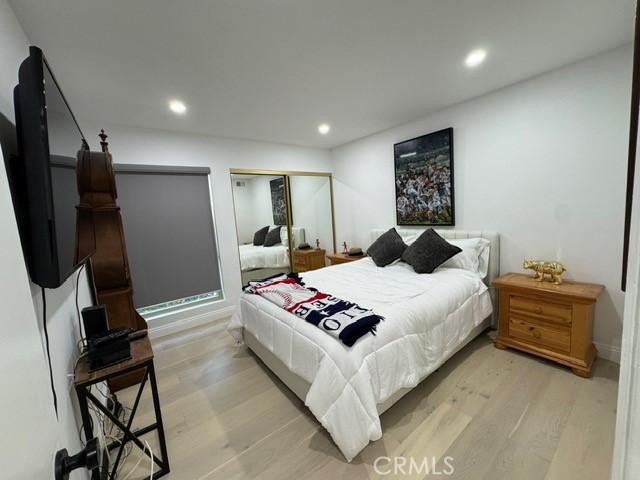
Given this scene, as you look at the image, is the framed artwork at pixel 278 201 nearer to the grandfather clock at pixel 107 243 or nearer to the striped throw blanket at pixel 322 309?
the striped throw blanket at pixel 322 309

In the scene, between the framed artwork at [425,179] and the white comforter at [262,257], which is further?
the white comforter at [262,257]

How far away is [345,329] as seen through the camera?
1568mm

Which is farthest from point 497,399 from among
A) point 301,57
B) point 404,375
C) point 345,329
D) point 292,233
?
point 292,233

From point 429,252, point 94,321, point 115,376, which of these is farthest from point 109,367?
point 429,252

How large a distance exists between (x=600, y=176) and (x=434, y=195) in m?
1.42

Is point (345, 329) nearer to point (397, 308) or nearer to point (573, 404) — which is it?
point (397, 308)

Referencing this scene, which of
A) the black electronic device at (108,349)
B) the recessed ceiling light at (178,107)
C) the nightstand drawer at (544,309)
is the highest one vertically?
the recessed ceiling light at (178,107)

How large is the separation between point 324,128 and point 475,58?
1875 mm

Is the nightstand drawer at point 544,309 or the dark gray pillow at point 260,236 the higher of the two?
the dark gray pillow at point 260,236

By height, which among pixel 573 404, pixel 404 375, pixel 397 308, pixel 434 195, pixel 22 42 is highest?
pixel 22 42

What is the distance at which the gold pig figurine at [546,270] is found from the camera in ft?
7.35

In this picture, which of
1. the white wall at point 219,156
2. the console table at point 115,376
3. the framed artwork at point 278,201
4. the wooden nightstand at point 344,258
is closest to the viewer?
the console table at point 115,376

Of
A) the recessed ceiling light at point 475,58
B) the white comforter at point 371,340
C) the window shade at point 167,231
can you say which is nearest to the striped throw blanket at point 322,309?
the white comforter at point 371,340

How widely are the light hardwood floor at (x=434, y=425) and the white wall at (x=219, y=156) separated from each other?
5.15 ft
